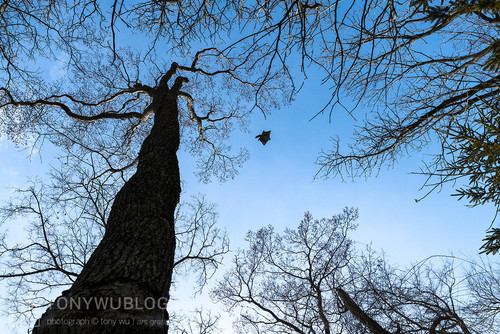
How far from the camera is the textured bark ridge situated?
1427 millimetres

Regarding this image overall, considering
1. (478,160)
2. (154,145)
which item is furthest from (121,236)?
(478,160)

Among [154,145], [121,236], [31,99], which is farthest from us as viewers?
[31,99]

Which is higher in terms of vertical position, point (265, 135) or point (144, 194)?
point (265, 135)

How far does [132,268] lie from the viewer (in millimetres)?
1892

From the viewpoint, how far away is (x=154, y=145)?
3.63 meters

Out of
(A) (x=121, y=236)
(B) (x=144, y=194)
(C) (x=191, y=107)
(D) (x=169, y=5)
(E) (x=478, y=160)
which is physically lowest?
(A) (x=121, y=236)

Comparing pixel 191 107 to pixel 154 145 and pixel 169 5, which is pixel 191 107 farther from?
pixel 169 5

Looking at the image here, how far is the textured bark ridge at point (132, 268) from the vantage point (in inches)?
56.2

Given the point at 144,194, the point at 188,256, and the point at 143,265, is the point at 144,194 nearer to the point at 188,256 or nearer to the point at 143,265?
the point at 143,265

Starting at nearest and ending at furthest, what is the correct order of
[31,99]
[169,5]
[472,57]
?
1. [169,5]
2. [472,57]
3. [31,99]

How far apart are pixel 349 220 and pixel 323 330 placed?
3.40 meters

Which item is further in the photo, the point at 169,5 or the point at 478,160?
the point at 169,5

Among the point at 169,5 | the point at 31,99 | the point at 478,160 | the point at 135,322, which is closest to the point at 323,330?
the point at 478,160

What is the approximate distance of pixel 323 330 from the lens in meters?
6.72
